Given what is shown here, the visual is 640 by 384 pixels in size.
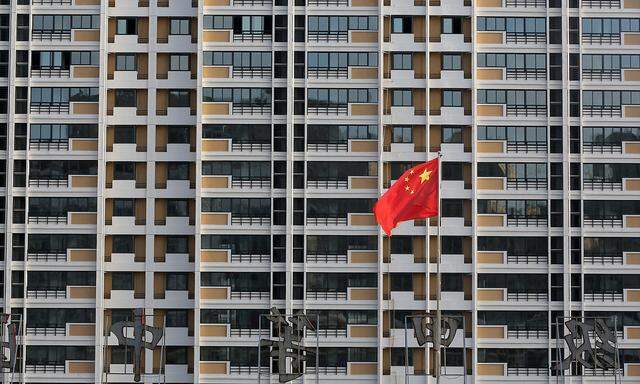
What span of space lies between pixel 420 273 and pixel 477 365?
219 inches

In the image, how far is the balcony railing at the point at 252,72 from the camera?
6644 centimetres

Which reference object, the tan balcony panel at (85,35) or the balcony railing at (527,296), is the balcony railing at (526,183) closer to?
the balcony railing at (527,296)

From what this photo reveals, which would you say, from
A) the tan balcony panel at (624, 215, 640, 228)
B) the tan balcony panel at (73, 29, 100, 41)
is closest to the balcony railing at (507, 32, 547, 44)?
the tan balcony panel at (624, 215, 640, 228)

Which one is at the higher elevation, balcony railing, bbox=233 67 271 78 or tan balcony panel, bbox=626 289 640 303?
balcony railing, bbox=233 67 271 78

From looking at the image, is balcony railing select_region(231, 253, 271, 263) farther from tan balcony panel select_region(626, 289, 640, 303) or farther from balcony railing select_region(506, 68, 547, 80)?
tan balcony panel select_region(626, 289, 640, 303)

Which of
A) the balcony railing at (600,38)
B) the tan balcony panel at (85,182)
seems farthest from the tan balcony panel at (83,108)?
the balcony railing at (600,38)

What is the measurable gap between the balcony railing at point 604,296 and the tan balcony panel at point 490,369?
5629 millimetres

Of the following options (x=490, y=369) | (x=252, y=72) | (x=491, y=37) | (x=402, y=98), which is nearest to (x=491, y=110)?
(x=491, y=37)

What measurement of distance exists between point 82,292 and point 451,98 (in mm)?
21847

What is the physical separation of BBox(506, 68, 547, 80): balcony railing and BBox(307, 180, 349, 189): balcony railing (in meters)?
10.4

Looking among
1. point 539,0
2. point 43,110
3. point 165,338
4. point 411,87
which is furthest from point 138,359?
point 539,0

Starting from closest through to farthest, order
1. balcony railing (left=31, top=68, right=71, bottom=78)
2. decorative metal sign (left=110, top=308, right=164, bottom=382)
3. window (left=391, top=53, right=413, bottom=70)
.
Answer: decorative metal sign (left=110, top=308, right=164, bottom=382) → window (left=391, top=53, right=413, bottom=70) → balcony railing (left=31, top=68, right=71, bottom=78)

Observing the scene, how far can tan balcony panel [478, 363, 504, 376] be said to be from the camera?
65.5m

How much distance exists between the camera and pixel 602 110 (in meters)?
66.6
